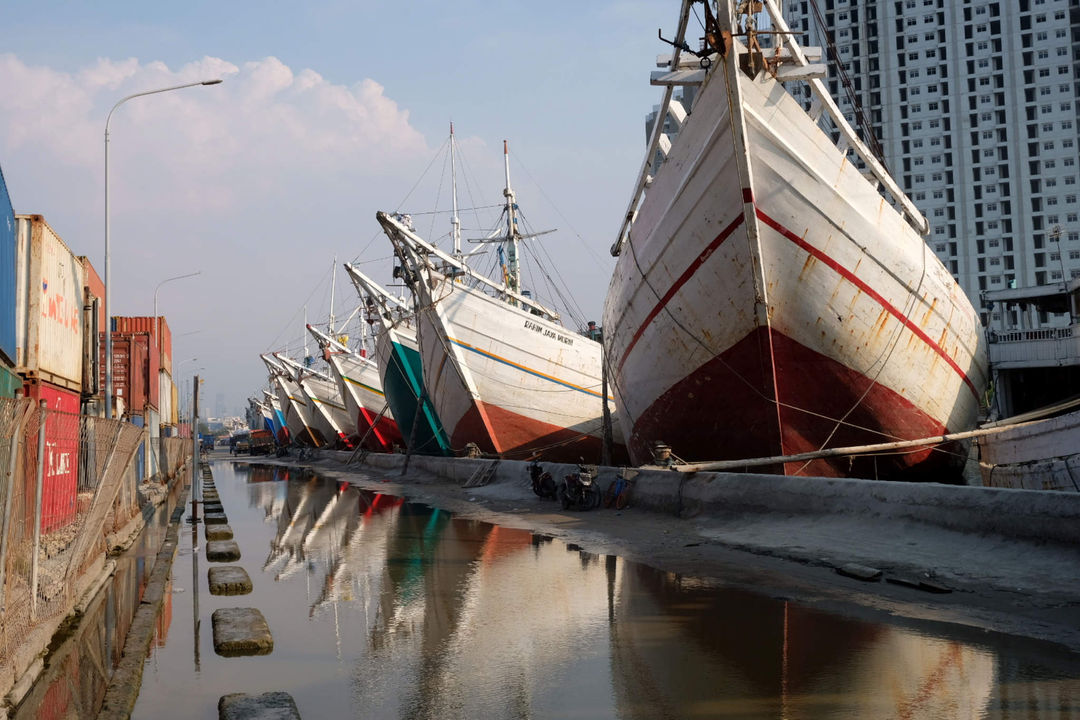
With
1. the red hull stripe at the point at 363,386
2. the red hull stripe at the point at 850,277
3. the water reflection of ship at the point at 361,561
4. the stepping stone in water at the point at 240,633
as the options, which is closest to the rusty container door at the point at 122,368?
the water reflection of ship at the point at 361,561

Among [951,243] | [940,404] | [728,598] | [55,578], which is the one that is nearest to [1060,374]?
[940,404]

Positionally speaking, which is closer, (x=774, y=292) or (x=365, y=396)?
(x=774, y=292)

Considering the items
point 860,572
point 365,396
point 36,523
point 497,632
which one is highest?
point 365,396

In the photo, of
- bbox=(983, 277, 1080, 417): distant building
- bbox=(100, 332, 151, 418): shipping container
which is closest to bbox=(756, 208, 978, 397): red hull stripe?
bbox=(983, 277, 1080, 417): distant building

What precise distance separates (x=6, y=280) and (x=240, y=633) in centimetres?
813

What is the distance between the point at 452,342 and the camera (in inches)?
1014

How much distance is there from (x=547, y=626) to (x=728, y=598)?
1.49 metres

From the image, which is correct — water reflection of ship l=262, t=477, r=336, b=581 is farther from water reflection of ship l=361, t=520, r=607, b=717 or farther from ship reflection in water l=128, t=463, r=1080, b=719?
water reflection of ship l=361, t=520, r=607, b=717

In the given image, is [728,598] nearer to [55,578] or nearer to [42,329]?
[55,578]

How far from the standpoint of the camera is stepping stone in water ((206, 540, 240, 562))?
10.3 m

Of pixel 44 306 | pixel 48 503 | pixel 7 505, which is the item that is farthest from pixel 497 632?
pixel 44 306

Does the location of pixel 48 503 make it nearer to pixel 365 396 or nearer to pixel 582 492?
pixel 582 492

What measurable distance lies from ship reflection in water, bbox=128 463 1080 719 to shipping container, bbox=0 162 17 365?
555 cm

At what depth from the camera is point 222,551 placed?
1073 cm
